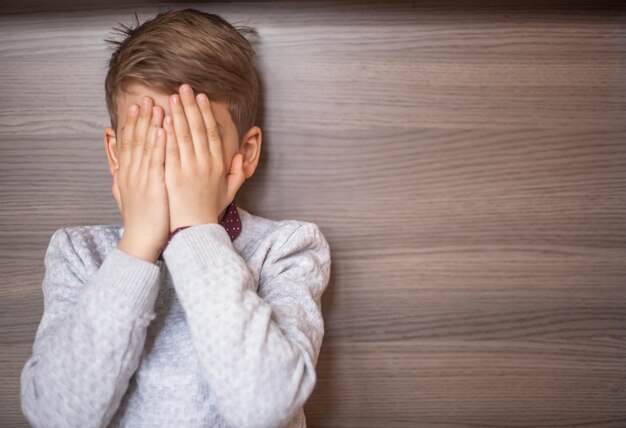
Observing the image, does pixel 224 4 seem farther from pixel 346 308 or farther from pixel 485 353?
pixel 485 353

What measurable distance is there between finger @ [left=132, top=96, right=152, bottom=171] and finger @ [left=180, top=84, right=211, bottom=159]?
0.04 metres

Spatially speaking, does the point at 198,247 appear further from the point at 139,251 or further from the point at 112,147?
the point at 112,147

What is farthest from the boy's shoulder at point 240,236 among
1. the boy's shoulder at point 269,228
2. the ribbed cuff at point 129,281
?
the ribbed cuff at point 129,281

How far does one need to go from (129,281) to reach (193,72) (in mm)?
258

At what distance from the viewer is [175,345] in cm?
64

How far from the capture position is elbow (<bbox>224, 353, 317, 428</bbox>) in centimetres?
53

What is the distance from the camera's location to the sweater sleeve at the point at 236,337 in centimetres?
53

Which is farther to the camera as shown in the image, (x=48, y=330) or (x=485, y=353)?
(x=485, y=353)

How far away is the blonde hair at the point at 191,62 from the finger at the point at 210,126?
23 millimetres

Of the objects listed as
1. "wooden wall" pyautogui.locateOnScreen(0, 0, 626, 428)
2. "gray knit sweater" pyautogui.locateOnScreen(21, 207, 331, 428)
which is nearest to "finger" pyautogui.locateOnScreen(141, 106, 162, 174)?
"gray knit sweater" pyautogui.locateOnScreen(21, 207, 331, 428)

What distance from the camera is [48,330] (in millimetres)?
621

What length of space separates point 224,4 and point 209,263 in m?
0.44

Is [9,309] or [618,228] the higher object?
[618,228]

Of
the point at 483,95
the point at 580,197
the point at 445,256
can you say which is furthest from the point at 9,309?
the point at 580,197
